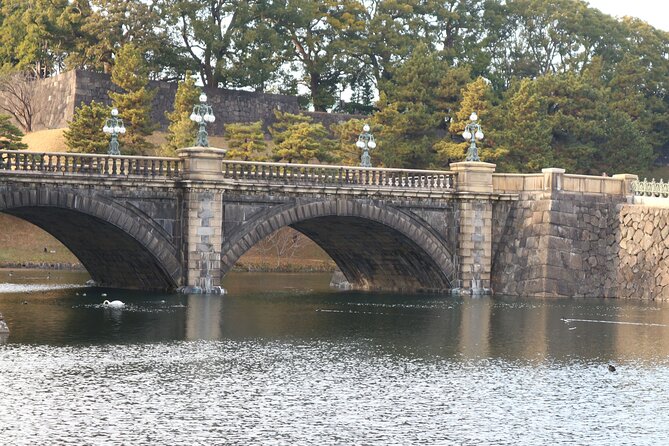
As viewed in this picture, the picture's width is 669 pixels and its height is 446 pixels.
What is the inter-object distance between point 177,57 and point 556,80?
2871cm

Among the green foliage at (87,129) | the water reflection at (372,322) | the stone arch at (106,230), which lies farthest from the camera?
the green foliage at (87,129)

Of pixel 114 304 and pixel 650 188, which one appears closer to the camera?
pixel 114 304

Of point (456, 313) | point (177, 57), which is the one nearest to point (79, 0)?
point (177, 57)

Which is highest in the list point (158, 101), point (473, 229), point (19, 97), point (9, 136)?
point (19, 97)

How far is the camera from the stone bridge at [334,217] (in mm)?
54406

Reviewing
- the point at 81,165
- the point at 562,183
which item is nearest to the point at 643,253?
the point at 562,183

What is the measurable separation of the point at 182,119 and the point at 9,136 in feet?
39.1

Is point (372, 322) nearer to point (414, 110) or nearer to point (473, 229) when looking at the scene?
point (473, 229)

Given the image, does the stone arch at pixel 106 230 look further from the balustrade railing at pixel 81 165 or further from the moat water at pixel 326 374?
the moat water at pixel 326 374

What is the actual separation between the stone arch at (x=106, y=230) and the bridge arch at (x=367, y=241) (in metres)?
2.93

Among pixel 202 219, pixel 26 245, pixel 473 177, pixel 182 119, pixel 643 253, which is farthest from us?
pixel 182 119

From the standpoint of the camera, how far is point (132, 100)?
281 ft

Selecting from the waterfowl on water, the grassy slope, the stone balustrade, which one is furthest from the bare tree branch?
the waterfowl on water

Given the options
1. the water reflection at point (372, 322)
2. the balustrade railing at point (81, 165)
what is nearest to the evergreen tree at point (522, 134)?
the water reflection at point (372, 322)
